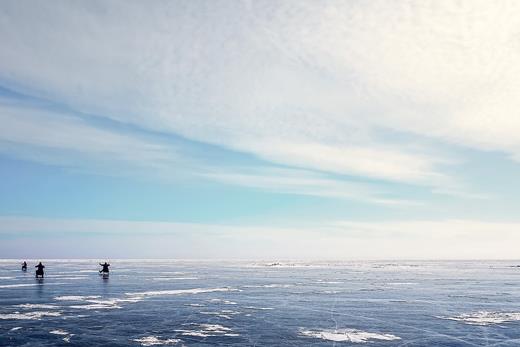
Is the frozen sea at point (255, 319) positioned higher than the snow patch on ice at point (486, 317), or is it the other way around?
the frozen sea at point (255, 319)

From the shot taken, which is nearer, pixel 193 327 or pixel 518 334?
pixel 518 334

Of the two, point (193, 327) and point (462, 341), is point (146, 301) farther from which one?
point (462, 341)

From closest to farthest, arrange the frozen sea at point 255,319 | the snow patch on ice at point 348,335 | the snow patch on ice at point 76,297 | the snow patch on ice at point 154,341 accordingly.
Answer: the snow patch on ice at point 154,341, the frozen sea at point 255,319, the snow patch on ice at point 348,335, the snow patch on ice at point 76,297

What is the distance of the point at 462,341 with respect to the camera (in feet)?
54.2

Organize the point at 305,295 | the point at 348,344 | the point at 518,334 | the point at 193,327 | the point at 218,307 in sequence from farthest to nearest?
1. the point at 305,295
2. the point at 218,307
3. the point at 193,327
4. the point at 518,334
5. the point at 348,344

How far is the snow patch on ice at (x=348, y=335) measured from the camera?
16688mm

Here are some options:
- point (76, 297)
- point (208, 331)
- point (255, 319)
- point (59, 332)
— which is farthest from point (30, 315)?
point (255, 319)

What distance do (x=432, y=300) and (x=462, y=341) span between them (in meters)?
14.1

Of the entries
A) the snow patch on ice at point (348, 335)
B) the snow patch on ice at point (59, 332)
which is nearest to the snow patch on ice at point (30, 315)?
the snow patch on ice at point (59, 332)

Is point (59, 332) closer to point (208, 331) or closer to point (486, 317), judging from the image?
point (208, 331)

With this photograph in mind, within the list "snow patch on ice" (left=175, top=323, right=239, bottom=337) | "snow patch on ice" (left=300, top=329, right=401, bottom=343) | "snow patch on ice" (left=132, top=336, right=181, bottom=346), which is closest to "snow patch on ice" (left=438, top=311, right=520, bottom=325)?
"snow patch on ice" (left=300, top=329, right=401, bottom=343)

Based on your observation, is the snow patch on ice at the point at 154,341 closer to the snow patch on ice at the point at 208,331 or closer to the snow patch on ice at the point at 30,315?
the snow patch on ice at the point at 208,331

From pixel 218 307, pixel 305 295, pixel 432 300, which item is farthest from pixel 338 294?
pixel 218 307

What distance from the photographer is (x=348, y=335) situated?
17.5 metres
